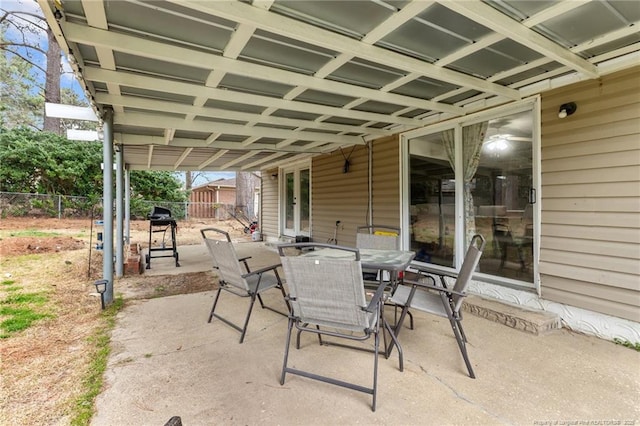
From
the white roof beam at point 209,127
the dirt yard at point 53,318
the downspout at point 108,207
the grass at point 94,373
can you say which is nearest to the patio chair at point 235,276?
the grass at point 94,373

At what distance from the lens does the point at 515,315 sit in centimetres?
298

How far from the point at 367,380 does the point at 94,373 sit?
6.28 feet

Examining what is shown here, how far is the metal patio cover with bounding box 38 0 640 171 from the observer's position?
192 centimetres

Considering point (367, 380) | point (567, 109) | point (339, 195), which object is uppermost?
point (567, 109)

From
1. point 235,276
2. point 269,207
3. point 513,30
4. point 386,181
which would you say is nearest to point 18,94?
point 269,207

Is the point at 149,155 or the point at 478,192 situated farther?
the point at 149,155

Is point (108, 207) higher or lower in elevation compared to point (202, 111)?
lower

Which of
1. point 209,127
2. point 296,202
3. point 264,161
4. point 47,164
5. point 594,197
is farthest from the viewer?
point 47,164

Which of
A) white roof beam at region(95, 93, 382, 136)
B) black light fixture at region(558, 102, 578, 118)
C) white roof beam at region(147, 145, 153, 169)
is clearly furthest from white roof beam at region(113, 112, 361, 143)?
black light fixture at region(558, 102, 578, 118)

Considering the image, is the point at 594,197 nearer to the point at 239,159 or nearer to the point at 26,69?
the point at 239,159

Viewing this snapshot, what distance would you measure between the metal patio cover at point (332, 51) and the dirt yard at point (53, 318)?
2.29 meters

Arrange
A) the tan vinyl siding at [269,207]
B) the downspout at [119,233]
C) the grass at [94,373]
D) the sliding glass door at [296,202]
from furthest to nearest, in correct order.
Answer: the tan vinyl siding at [269,207], the sliding glass door at [296,202], the downspout at [119,233], the grass at [94,373]

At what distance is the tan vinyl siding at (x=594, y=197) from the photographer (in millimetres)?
2564

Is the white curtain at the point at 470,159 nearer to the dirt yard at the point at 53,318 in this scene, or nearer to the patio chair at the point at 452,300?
the patio chair at the point at 452,300
